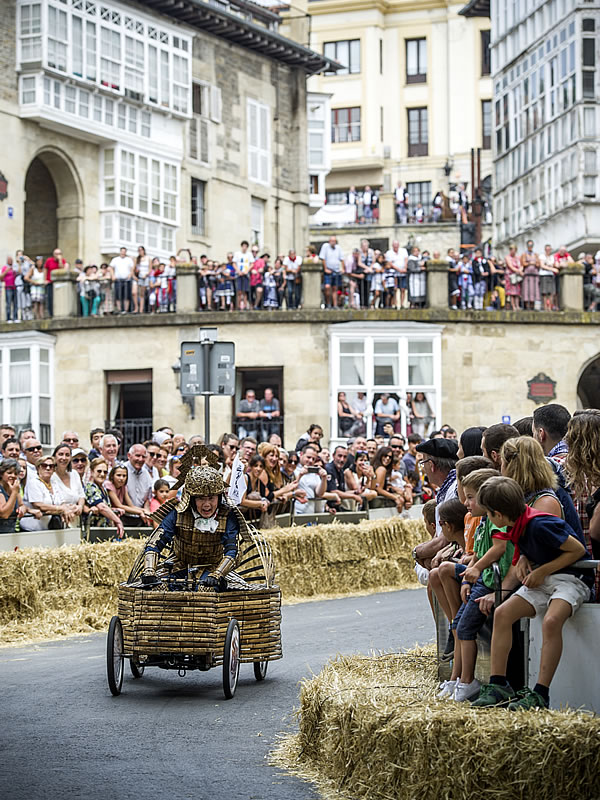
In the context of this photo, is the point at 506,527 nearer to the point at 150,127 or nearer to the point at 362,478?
the point at 362,478

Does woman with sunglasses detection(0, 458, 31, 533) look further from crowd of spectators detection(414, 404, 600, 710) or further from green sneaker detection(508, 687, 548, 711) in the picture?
green sneaker detection(508, 687, 548, 711)

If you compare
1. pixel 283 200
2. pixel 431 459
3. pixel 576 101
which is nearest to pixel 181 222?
pixel 283 200

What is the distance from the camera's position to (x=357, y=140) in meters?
74.5

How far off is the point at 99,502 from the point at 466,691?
9828mm

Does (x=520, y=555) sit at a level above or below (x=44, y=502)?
above

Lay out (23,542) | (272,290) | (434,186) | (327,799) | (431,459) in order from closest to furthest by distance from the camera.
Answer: (327,799), (431,459), (23,542), (272,290), (434,186)

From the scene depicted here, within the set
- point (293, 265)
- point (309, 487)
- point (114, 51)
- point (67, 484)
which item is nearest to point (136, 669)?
point (67, 484)

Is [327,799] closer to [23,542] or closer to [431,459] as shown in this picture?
[431,459]

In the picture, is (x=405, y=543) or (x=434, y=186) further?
(x=434, y=186)

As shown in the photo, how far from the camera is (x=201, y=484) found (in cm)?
1162

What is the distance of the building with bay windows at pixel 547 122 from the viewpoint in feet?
148

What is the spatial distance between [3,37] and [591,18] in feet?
59.2

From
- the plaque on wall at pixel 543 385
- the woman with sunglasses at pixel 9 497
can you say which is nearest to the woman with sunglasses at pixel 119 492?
the woman with sunglasses at pixel 9 497

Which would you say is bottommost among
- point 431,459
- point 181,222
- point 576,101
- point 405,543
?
point 405,543
